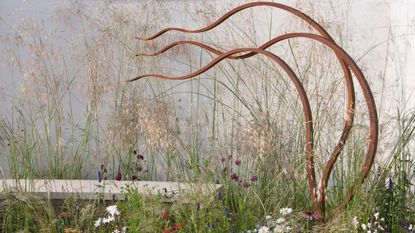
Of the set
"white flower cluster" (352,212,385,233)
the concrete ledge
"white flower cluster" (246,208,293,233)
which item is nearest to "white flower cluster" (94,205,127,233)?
the concrete ledge

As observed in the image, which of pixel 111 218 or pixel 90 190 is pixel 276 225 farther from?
pixel 90 190

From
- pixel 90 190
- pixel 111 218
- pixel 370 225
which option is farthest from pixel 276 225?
pixel 90 190

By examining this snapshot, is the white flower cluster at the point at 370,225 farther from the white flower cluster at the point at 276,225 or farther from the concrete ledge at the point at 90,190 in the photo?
the concrete ledge at the point at 90,190

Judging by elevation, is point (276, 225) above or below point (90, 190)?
below

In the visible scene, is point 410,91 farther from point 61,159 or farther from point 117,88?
point 61,159

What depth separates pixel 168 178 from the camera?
15.1ft

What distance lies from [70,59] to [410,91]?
2.17m

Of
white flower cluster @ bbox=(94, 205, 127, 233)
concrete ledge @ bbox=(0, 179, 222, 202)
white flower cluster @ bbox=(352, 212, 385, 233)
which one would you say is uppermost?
concrete ledge @ bbox=(0, 179, 222, 202)

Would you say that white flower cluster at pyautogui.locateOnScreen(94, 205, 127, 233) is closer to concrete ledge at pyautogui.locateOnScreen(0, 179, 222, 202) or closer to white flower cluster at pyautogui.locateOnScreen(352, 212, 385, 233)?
concrete ledge at pyautogui.locateOnScreen(0, 179, 222, 202)

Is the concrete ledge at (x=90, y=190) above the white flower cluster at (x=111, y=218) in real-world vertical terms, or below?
above

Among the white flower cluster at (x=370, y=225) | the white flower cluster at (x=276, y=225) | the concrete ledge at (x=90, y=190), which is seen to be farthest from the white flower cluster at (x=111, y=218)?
the white flower cluster at (x=370, y=225)

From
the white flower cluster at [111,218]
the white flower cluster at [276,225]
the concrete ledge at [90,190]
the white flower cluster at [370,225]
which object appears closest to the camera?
the white flower cluster at [276,225]

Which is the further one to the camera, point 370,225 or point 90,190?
point 90,190

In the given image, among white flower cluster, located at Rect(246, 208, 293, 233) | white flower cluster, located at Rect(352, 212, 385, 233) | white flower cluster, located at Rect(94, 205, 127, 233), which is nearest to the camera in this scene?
white flower cluster, located at Rect(246, 208, 293, 233)
